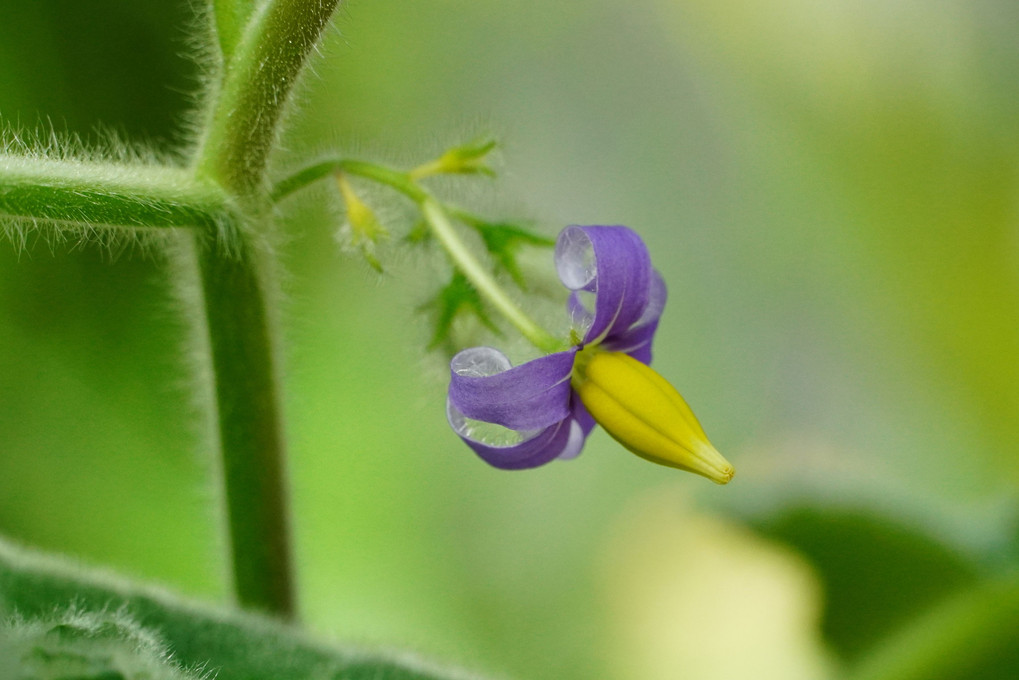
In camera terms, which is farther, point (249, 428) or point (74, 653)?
point (249, 428)

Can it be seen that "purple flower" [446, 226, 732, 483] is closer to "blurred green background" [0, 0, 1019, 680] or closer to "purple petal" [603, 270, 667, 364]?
"purple petal" [603, 270, 667, 364]

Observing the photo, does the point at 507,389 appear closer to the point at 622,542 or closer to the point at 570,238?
the point at 570,238

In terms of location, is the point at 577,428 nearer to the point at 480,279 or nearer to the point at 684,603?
the point at 480,279

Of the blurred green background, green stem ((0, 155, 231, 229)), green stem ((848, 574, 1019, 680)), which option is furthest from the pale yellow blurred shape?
green stem ((0, 155, 231, 229))

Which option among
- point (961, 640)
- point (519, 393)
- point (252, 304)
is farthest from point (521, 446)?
point (961, 640)

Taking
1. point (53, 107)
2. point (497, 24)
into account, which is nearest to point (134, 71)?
point (53, 107)

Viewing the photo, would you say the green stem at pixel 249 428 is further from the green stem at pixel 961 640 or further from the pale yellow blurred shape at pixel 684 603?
the pale yellow blurred shape at pixel 684 603
